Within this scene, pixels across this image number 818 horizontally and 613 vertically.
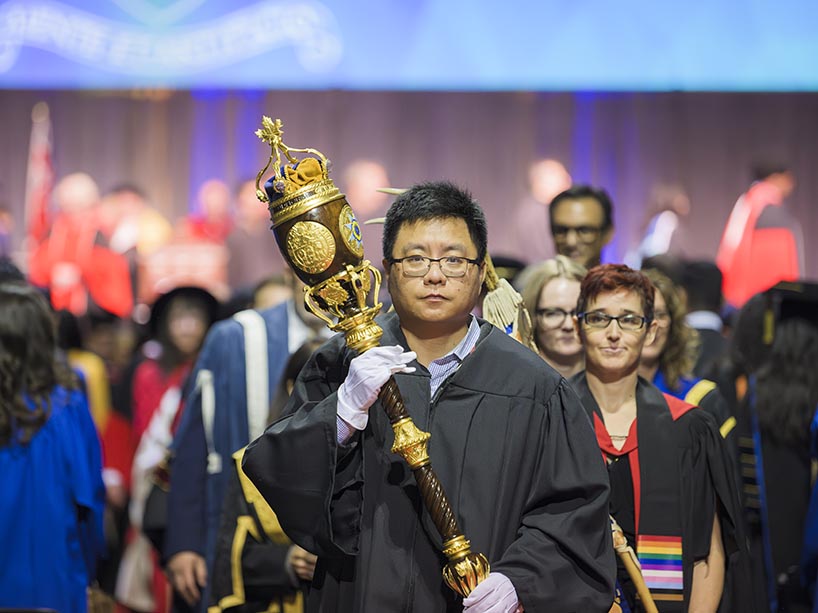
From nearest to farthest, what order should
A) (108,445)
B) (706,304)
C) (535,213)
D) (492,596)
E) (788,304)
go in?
(492,596) → (788,304) → (706,304) → (108,445) → (535,213)

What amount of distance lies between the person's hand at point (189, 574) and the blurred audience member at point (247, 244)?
5916 mm

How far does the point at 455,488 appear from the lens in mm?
3047

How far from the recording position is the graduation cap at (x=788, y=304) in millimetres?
5602

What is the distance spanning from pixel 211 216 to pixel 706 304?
5743mm

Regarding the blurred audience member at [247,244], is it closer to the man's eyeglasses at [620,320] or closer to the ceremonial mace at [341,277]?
the man's eyeglasses at [620,320]

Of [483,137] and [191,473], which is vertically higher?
[483,137]

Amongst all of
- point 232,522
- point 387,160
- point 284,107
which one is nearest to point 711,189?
point 387,160

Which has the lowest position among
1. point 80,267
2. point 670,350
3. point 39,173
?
point 670,350

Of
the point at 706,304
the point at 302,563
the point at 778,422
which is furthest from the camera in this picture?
the point at 706,304

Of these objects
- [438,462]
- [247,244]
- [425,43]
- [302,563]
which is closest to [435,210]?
[438,462]

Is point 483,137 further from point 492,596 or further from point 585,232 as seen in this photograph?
point 492,596

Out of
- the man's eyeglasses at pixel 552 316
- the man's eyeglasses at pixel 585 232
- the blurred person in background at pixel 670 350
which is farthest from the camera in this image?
the man's eyeglasses at pixel 585 232

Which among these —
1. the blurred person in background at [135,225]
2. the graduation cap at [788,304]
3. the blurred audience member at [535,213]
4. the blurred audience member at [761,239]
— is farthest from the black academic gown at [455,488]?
the blurred person in background at [135,225]

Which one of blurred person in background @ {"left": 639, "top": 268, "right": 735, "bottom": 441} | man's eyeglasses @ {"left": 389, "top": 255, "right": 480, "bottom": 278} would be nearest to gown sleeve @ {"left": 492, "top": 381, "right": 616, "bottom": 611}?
man's eyeglasses @ {"left": 389, "top": 255, "right": 480, "bottom": 278}
